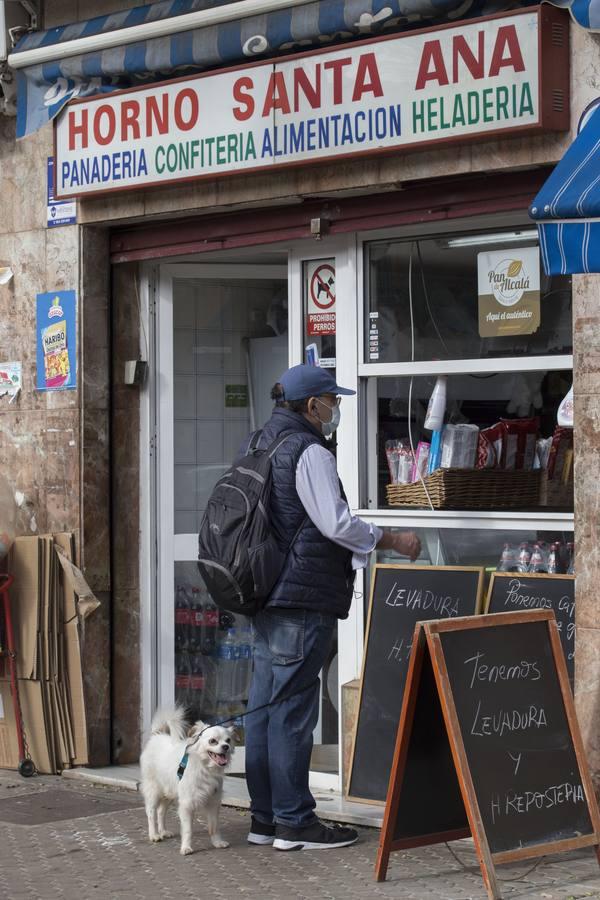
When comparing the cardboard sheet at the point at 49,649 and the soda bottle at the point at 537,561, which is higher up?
the soda bottle at the point at 537,561

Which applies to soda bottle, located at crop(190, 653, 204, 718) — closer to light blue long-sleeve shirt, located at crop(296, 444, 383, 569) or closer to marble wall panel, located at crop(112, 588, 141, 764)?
marble wall panel, located at crop(112, 588, 141, 764)

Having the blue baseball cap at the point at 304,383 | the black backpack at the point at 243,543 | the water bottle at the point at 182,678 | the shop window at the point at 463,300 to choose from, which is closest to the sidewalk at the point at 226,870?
the black backpack at the point at 243,543

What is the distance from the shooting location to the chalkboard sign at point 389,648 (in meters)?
6.53

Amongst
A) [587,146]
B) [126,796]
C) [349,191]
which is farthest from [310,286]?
[126,796]

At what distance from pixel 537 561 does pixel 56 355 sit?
119 inches

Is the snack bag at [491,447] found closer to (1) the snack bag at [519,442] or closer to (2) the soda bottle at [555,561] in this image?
(1) the snack bag at [519,442]

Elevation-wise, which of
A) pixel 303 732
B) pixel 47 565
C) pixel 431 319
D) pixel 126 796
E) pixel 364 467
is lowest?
pixel 126 796

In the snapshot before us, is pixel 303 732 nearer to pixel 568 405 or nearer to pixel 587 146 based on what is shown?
pixel 568 405

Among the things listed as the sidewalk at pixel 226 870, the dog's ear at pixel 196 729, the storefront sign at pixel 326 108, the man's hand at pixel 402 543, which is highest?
the storefront sign at pixel 326 108

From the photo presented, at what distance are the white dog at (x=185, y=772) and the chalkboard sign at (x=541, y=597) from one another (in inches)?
50.5

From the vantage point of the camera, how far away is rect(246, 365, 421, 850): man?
6.01 m

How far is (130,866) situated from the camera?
19.7 feet

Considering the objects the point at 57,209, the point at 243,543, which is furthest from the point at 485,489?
the point at 57,209

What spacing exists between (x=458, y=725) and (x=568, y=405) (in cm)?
168
